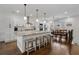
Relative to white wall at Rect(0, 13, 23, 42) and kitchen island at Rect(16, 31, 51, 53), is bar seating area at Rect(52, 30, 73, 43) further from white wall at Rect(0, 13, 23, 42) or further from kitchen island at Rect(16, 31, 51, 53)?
white wall at Rect(0, 13, 23, 42)

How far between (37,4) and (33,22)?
1.36ft

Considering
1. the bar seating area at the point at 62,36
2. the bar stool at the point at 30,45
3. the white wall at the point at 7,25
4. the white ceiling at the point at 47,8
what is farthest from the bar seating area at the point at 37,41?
the white ceiling at the point at 47,8

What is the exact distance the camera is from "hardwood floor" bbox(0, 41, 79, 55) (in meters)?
2.02

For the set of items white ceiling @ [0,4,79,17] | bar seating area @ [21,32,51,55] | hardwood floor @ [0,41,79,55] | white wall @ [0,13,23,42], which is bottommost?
hardwood floor @ [0,41,79,55]

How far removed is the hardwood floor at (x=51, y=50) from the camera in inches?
79.7

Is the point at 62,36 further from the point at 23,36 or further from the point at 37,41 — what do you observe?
the point at 23,36

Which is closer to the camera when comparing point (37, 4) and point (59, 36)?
point (37, 4)

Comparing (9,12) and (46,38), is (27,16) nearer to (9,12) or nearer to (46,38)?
(9,12)

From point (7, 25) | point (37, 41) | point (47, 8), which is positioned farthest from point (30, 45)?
point (47, 8)

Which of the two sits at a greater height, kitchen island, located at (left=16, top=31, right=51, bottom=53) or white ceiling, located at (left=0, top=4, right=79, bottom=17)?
white ceiling, located at (left=0, top=4, right=79, bottom=17)

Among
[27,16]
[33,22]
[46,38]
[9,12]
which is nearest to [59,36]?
[46,38]

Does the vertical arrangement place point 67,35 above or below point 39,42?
above

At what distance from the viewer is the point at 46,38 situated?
2195 millimetres

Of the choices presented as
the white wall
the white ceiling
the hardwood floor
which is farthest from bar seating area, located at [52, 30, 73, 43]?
the white wall
